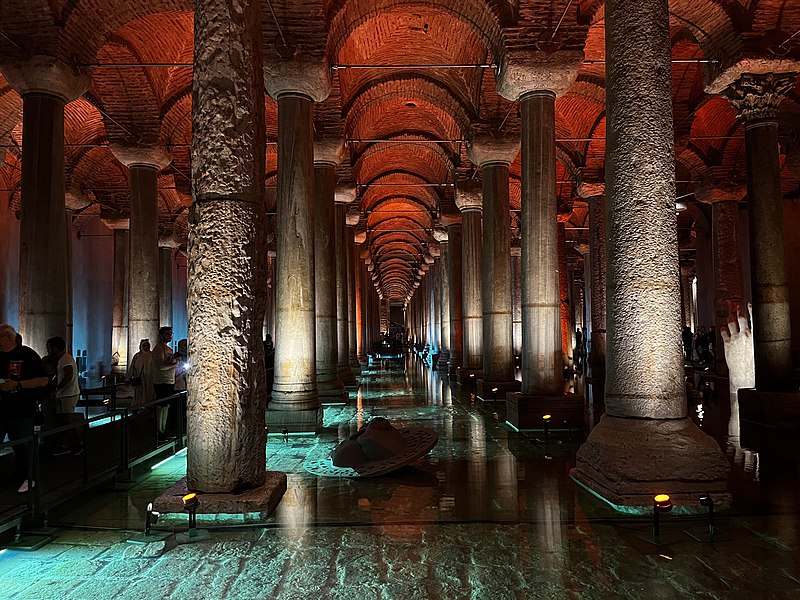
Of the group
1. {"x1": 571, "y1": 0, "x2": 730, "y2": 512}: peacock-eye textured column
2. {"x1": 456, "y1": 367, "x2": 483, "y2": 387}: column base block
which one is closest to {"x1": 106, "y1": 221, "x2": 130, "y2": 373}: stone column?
{"x1": 456, "y1": 367, "x2": 483, "y2": 387}: column base block

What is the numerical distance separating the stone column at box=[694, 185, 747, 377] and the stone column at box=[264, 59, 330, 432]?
10120 millimetres

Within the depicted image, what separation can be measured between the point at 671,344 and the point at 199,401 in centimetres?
401

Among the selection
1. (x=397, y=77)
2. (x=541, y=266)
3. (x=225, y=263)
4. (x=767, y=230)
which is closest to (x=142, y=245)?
(x=397, y=77)

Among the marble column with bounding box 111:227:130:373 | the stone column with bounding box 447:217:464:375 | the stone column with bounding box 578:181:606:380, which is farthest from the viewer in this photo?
the stone column with bounding box 447:217:464:375

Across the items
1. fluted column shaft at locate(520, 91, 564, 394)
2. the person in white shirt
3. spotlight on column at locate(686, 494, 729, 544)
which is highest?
fluted column shaft at locate(520, 91, 564, 394)

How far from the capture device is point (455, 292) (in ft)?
64.6

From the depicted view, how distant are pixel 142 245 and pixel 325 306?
13.3 feet

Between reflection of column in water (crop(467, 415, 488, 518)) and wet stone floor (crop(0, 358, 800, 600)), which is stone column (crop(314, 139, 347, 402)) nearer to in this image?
reflection of column in water (crop(467, 415, 488, 518))

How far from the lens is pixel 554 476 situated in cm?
597

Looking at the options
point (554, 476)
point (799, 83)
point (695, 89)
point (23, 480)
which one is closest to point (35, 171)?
point (23, 480)

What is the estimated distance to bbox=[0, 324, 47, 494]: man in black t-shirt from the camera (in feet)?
17.3

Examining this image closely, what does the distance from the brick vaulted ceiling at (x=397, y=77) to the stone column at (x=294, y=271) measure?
0.62m

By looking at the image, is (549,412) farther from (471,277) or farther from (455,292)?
(455,292)

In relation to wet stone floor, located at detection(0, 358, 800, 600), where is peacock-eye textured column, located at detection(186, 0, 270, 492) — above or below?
above
